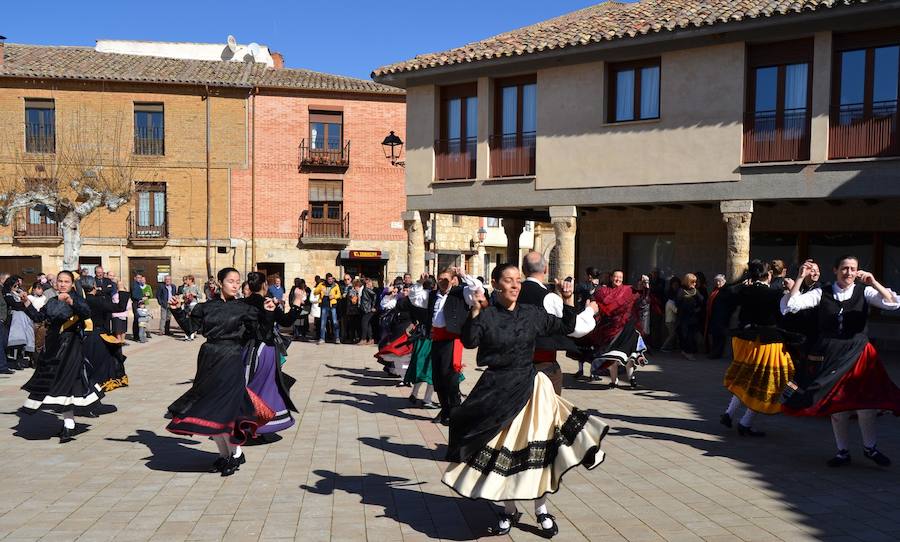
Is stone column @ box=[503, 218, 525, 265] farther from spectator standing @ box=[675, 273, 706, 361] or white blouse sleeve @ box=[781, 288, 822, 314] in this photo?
white blouse sleeve @ box=[781, 288, 822, 314]

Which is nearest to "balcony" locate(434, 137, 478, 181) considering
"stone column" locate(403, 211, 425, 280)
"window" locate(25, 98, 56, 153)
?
"stone column" locate(403, 211, 425, 280)

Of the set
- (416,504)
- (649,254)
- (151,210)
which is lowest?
(416,504)

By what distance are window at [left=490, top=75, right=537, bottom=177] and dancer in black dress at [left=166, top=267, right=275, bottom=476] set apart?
40.7 feet

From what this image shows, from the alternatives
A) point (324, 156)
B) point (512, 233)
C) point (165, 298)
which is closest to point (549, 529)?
point (165, 298)

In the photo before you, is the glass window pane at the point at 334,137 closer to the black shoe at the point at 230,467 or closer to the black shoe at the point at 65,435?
the black shoe at the point at 65,435

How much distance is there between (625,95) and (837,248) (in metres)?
5.67

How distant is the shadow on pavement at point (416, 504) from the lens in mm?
5402

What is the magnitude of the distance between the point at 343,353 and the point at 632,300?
7.64 metres

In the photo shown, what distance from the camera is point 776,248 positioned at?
18125mm

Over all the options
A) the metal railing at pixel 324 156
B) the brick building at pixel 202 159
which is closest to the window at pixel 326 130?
the brick building at pixel 202 159

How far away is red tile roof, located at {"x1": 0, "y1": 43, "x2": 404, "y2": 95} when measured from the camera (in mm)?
31859

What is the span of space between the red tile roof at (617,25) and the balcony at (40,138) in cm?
1869

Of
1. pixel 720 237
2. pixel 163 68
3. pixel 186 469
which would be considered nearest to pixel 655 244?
pixel 720 237

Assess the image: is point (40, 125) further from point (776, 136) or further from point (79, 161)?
point (776, 136)
